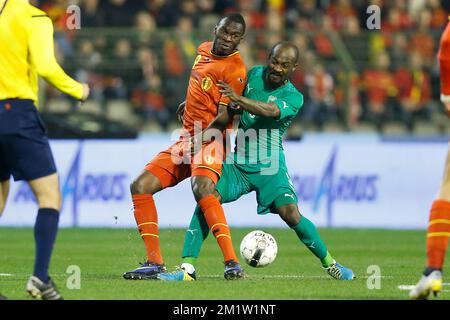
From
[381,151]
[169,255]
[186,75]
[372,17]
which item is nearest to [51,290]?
[169,255]

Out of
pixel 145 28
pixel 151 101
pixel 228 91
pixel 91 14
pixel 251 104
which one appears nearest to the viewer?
pixel 228 91

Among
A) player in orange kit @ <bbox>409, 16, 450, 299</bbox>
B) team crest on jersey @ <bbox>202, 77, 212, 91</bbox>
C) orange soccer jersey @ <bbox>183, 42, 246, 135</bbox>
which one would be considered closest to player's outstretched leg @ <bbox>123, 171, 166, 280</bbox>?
orange soccer jersey @ <bbox>183, 42, 246, 135</bbox>

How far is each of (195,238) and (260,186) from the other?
0.77m

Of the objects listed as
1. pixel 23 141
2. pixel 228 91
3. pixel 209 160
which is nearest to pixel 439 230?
pixel 228 91

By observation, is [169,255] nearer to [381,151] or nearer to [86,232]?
[86,232]

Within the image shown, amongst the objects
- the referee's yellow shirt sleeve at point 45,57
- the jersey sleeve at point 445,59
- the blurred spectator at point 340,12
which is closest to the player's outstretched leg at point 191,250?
the referee's yellow shirt sleeve at point 45,57

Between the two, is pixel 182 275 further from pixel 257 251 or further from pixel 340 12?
pixel 340 12

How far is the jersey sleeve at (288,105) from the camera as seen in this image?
9.96 meters

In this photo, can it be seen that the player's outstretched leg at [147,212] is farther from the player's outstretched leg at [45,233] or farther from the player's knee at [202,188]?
the player's outstretched leg at [45,233]

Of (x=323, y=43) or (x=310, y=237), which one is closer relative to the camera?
(x=310, y=237)

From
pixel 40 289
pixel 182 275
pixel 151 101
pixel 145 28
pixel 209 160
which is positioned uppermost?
pixel 145 28

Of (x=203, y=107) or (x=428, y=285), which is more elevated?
(x=203, y=107)

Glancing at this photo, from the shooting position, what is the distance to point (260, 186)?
10.3m
